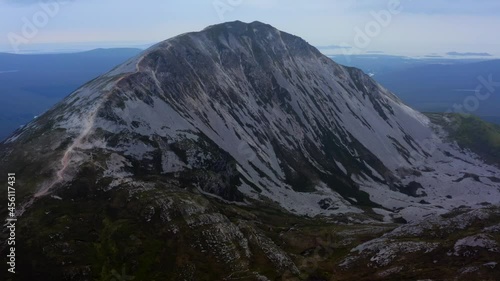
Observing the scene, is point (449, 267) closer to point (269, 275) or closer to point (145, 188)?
point (269, 275)

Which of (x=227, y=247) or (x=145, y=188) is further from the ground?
(x=145, y=188)

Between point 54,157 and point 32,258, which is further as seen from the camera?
point 54,157

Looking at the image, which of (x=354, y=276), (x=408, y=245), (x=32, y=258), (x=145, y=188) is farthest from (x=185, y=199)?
(x=408, y=245)

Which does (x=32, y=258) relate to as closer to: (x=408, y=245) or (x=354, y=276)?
(x=354, y=276)

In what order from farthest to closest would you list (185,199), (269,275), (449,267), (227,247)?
(185,199) → (227,247) → (269,275) → (449,267)

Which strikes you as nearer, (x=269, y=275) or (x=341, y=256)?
(x=269, y=275)

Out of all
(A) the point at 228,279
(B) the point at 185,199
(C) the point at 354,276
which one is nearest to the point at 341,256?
(C) the point at 354,276

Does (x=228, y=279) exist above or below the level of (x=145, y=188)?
below

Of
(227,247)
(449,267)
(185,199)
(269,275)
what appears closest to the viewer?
(449,267)

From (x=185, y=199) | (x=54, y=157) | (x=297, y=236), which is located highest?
A: (x=54, y=157)
